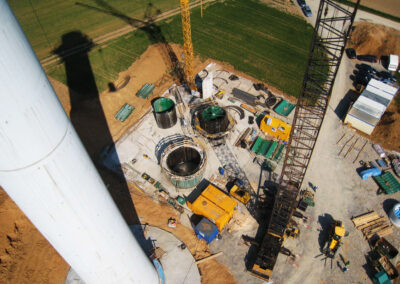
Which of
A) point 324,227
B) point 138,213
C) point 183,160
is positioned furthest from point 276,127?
point 138,213

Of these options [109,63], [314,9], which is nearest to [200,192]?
[109,63]

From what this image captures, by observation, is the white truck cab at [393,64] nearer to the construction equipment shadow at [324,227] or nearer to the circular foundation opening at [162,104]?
the construction equipment shadow at [324,227]

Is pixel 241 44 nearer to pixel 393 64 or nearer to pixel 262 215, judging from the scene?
pixel 393 64

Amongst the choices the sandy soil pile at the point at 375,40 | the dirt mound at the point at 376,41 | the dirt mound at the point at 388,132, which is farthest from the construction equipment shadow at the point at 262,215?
the dirt mound at the point at 376,41

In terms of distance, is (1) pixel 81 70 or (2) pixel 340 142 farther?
(1) pixel 81 70

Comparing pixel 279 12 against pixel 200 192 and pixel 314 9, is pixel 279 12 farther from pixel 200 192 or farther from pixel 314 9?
pixel 200 192


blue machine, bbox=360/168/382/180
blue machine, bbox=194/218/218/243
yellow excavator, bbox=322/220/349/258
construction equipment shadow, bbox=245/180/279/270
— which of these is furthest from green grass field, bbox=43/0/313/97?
blue machine, bbox=194/218/218/243
